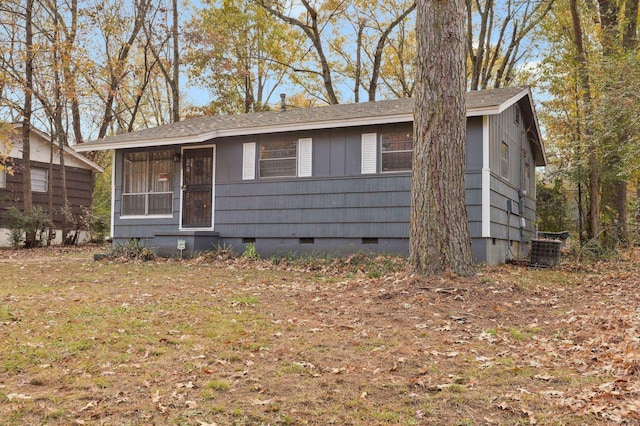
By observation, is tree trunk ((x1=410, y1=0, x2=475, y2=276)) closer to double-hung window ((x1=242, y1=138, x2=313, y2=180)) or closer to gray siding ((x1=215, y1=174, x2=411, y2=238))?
gray siding ((x1=215, y1=174, x2=411, y2=238))

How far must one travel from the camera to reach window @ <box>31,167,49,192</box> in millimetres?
20453

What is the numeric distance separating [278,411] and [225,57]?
24704 mm

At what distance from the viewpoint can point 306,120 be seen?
12445 millimetres

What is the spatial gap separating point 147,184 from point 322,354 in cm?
1134

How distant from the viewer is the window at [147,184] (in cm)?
1437

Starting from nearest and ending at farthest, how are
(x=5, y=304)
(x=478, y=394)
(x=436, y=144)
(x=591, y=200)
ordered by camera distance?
(x=478, y=394), (x=5, y=304), (x=436, y=144), (x=591, y=200)

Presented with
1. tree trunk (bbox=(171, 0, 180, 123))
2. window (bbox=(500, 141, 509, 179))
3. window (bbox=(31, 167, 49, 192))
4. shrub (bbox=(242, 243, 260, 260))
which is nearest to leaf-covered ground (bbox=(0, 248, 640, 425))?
shrub (bbox=(242, 243, 260, 260))

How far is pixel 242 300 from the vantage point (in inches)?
272

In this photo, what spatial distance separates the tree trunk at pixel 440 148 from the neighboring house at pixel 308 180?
382cm

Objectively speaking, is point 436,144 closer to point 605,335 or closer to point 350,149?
point 605,335

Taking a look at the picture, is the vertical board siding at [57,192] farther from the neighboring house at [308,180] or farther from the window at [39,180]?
the neighboring house at [308,180]

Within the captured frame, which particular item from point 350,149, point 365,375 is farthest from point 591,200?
point 365,375

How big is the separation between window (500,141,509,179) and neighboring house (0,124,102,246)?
14.6 metres

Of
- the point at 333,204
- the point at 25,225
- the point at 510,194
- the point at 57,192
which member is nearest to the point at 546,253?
the point at 510,194
